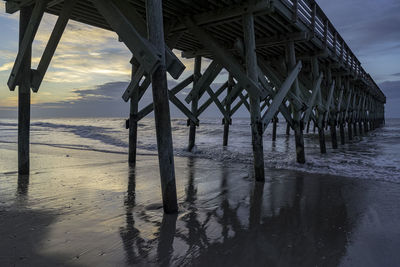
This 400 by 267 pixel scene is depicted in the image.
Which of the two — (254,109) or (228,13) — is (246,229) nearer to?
(254,109)

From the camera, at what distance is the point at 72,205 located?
3381 millimetres

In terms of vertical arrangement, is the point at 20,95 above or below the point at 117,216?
above

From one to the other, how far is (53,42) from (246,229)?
4.10 m

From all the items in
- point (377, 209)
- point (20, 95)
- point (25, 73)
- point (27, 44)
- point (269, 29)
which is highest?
point (269, 29)

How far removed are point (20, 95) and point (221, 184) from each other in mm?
3999

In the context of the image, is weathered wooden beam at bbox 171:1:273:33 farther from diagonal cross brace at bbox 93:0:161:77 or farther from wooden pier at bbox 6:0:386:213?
diagonal cross brace at bbox 93:0:161:77

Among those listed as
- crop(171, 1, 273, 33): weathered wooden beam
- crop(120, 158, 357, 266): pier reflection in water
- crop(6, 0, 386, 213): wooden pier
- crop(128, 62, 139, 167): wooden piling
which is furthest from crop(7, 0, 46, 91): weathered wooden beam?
crop(120, 158, 357, 266): pier reflection in water

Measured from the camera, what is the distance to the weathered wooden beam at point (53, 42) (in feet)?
14.0

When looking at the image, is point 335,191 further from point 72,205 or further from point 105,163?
point 105,163

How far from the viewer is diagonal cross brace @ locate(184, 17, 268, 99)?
16.6 feet

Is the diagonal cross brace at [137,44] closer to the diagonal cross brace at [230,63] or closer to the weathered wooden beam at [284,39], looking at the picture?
the diagonal cross brace at [230,63]

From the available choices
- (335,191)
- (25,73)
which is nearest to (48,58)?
(25,73)

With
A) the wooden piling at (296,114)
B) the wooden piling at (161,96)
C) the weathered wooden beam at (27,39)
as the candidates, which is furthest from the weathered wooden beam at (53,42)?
the wooden piling at (296,114)

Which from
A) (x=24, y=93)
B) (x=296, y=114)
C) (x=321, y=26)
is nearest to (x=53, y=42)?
(x=24, y=93)
